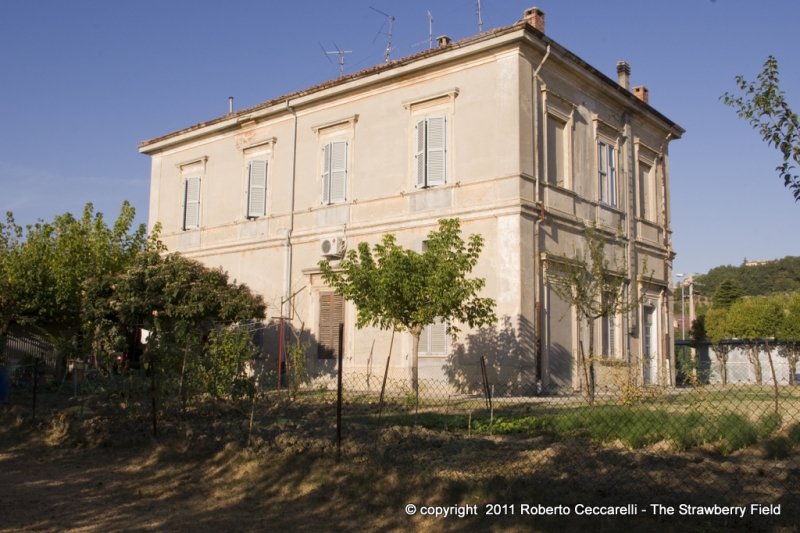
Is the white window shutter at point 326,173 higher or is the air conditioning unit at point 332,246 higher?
the white window shutter at point 326,173

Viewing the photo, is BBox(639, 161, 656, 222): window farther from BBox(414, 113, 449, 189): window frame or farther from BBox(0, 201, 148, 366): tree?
BBox(0, 201, 148, 366): tree

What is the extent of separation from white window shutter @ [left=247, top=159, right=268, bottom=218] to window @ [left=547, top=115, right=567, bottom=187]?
8.56 m

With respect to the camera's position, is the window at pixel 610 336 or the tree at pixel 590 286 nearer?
the tree at pixel 590 286

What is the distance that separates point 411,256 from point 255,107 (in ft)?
32.6

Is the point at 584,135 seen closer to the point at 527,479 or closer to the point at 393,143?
the point at 393,143

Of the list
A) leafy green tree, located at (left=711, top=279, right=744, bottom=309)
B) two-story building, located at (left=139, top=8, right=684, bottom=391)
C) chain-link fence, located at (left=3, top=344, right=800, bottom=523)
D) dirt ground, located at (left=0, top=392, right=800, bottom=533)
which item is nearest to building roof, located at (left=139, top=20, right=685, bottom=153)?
two-story building, located at (left=139, top=8, right=684, bottom=391)

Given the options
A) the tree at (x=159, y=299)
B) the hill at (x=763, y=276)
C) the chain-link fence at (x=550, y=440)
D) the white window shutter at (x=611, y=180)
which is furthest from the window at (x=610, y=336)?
the hill at (x=763, y=276)

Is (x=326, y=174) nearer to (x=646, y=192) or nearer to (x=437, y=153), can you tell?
(x=437, y=153)

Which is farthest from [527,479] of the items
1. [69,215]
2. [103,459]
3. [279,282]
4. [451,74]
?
[69,215]

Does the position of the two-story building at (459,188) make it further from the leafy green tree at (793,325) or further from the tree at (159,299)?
the leafy green tree at (793,325)

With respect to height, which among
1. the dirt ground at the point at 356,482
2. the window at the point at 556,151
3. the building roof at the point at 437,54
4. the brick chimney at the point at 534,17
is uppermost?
the brick chimney at the point at 534,17

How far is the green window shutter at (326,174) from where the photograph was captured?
19.5 m

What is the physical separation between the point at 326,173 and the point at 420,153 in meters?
3.23

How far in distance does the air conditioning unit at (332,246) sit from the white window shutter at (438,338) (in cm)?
335
